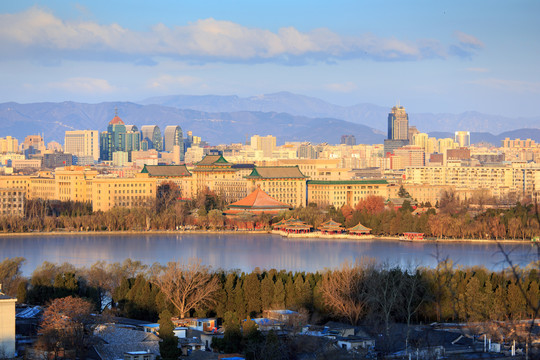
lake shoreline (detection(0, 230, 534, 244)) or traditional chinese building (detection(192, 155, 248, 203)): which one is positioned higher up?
traditional chinese building (detection(192, 155, 248, 203))

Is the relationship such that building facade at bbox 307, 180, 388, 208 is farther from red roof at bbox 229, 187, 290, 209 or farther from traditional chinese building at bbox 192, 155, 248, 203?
traditional chinese building at bbox 192, 155, 248, 203

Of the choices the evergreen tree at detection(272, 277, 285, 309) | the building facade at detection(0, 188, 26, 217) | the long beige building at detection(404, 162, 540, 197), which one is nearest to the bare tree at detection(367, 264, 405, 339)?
the evergreen tree at detection(272, 277, 285, 309)

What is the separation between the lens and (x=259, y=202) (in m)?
47.7

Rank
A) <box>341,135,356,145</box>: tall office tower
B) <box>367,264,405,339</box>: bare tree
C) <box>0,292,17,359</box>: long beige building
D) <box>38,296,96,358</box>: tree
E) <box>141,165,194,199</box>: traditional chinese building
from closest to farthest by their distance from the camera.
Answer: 1. <box>0,292,17,359</box>: long beige building
2. <box>38,296,96,358</box>: tree
3. <box>367,264,405,339</box>: bare tree
4. <box>141,165,194,199</box>: traditional chinese building
5. <box>341,135,356,145</box>: tall office tower

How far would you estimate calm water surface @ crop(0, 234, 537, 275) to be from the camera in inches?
1152

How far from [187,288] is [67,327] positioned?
4.41 meters

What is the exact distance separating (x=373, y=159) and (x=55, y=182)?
156 ft

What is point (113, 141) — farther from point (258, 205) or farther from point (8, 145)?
point (258, 205)

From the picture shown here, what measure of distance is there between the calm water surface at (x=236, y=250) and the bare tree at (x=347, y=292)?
6.26m

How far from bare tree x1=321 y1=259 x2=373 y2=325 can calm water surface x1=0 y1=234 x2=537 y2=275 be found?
20.6ft

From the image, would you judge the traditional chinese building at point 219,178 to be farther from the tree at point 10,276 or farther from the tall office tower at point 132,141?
the tall office tower at point 132,141

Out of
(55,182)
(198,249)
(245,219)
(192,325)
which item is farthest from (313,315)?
(55,182)

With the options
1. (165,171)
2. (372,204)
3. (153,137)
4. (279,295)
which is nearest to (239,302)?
(279,295)

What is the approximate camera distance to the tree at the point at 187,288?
19.4 m
